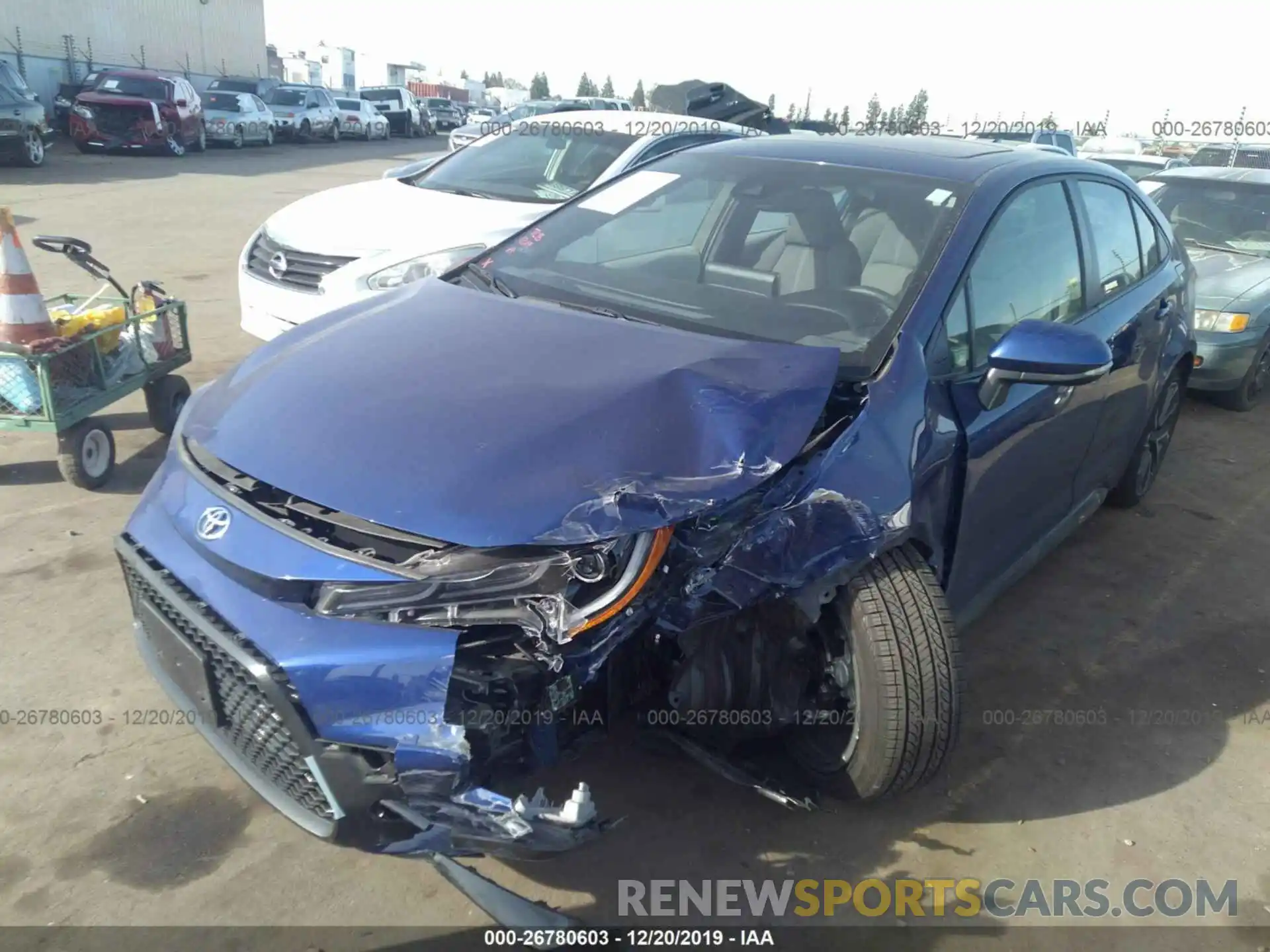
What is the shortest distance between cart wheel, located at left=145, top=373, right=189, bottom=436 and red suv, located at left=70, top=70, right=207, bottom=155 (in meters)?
17.1

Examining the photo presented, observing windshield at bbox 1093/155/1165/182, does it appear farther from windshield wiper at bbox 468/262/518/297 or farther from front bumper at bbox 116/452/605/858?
front bumper at bbox 116/452/605/858

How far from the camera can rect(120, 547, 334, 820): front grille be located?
201 cm

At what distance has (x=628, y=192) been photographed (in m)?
3.66

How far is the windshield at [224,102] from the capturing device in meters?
23.9

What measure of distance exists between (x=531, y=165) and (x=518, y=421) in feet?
16.4

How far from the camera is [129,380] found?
4.73 meters

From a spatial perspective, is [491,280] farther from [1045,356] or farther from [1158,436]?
[1158,436]

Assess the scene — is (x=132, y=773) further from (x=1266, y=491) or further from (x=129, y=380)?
(x=1266, y=491)

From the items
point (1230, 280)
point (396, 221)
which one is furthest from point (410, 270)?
point (1230, 280)

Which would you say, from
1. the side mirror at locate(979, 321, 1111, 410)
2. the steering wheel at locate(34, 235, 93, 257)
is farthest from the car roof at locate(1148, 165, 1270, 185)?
the steering wheel at locate(34, 235, 93, 257)

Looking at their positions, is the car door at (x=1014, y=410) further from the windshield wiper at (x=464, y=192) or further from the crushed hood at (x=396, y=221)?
the windshield wiper at (x=464, y=192)

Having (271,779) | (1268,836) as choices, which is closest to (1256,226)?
(1268,836)

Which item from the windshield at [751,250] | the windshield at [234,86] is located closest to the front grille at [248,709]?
the windshield at [751,250]

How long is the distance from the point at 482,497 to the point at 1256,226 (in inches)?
317
